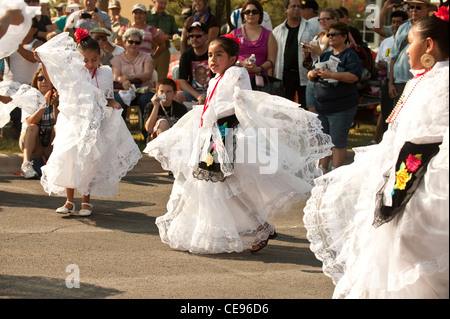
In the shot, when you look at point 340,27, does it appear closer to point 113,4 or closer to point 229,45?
point 229,45

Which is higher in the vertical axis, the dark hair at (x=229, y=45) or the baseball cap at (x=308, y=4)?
the dark hair at (x=229, y=45)

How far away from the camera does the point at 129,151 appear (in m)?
8.10

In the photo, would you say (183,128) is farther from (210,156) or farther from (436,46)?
(436,46)

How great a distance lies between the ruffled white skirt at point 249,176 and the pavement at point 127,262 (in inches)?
7.4

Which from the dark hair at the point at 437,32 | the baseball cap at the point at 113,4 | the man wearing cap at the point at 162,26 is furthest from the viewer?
the baseball cap at the point at 113,4

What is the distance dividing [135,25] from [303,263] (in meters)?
7.98

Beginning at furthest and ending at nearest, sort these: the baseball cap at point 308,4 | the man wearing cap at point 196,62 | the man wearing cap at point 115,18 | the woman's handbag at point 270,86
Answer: the man wearing cap at point 115,18 < the baseball cap at point 308,4 < the man wearing cap at point 196,62 < the woman's handbag at point 270,86

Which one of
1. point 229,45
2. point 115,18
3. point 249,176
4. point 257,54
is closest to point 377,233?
point 249,176

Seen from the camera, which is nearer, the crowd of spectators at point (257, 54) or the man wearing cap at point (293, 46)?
the crowd of spectators at point (257, 54)

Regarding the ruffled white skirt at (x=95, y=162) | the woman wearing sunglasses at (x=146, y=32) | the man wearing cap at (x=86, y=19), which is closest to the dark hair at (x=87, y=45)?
the ruffled white skirt at (x=95, y=162)

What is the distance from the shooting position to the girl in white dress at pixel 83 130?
7645 millimetres

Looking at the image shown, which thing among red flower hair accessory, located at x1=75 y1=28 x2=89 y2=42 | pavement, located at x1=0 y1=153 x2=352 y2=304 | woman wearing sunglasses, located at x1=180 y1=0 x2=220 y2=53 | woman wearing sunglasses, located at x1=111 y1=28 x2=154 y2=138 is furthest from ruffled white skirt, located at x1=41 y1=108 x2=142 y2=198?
woman wearing sunglasses, located at x1=180 y1=0 x2=220 y2=53

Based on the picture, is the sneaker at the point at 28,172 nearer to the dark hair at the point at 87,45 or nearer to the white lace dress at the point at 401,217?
the dark hair at the point at 87,45
